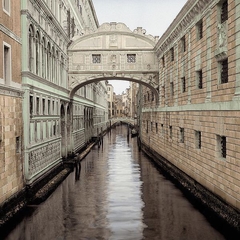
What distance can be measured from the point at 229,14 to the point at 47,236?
32.0ft

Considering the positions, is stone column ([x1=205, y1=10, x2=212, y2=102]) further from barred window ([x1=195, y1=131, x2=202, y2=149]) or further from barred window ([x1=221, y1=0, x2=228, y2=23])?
barred window ([x1=195, y1=131, x2=202, y2=149])

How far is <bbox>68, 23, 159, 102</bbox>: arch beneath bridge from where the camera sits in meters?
29.5

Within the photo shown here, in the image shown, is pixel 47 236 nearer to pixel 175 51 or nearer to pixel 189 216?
pixel 189 216

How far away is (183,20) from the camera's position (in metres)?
19.9

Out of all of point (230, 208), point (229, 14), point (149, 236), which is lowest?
point (149, 236)

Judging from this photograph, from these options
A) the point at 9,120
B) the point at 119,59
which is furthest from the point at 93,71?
the point at 9,120

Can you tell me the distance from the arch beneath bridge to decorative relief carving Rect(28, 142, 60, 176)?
811 centimetres

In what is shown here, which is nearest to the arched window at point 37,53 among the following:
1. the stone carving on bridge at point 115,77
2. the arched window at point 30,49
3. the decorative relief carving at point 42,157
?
the arched window at point 30,49

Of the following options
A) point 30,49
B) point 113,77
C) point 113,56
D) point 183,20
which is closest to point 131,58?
point 113,56

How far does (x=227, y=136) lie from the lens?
1328 cm

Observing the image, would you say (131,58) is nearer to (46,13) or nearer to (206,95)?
(46,13)

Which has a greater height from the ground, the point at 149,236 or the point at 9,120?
the point at 9,120

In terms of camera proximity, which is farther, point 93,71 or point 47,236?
point 93,71

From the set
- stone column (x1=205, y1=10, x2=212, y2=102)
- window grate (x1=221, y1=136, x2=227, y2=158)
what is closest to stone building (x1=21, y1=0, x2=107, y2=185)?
stone column (x1=205, y1=10, x2=212, y2=102)
